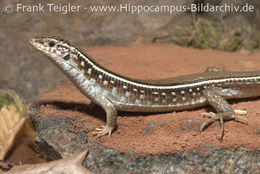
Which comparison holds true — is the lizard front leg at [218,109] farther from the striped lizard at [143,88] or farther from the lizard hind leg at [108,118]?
the lizard hind leg at [108,118]

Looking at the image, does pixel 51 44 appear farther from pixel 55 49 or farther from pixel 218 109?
pixel 218 109

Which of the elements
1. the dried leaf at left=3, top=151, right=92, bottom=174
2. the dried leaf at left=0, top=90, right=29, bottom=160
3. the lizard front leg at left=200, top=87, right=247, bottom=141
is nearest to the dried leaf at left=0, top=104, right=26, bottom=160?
the dried leaf at left=0, top=90, right=29, bottom=160

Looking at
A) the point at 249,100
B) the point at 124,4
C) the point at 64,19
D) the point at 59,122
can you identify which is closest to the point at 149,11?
the point at 124,4

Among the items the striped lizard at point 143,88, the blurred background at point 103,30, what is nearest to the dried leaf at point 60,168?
the striped lizard at point 143,88

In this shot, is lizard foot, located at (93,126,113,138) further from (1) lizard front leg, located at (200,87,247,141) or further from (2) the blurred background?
(2) the blurred background

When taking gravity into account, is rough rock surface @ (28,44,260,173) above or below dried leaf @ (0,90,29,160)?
above

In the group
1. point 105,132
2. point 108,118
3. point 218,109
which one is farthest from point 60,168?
point 218,109

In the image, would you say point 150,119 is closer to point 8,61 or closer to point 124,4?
point 124,4
